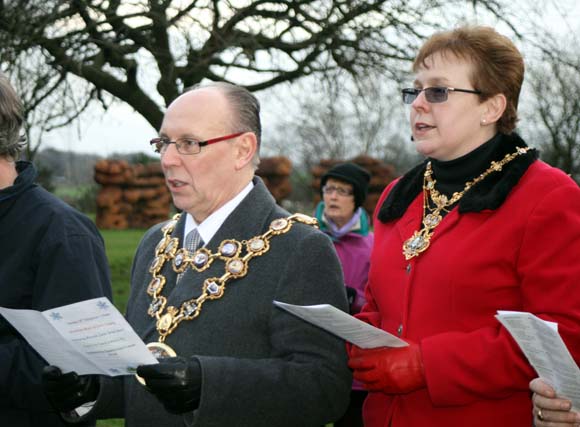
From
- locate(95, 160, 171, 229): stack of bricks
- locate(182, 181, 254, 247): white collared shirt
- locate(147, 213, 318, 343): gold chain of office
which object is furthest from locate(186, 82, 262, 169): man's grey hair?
locate(95, 160, 171, 229): stack of bricks

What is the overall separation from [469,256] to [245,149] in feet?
2.51

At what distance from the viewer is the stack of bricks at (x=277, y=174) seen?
2334 centimetres

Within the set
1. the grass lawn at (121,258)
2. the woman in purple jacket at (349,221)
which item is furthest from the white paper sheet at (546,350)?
the grass lawn at (121,258)

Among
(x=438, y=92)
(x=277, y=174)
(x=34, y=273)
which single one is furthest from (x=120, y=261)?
(x=438, y=92)

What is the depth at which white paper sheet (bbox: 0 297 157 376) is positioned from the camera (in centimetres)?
201

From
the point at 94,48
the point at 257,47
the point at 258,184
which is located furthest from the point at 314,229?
the point at 94,48

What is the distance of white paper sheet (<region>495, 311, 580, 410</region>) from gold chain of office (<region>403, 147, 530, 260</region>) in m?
0.57

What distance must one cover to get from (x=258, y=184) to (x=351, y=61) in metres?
6.47

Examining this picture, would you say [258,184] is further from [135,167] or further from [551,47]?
[135,167]

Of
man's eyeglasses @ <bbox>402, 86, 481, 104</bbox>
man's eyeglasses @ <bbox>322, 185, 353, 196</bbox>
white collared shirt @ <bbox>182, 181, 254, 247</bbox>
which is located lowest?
man's eyeglasses @ <bbox>322, 185, 353, 196</bbox>

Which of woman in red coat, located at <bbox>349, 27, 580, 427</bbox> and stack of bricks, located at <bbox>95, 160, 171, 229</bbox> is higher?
woman in red coat, located at <bbox>349, 27, 580, 427</bbox>

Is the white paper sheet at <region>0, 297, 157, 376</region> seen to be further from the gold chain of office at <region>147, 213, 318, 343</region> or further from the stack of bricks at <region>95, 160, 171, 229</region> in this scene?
the stack of bricks at <region>95, 160, 171, 229</region>

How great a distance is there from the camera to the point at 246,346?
2334mm

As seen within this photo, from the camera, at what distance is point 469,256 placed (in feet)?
7.58
